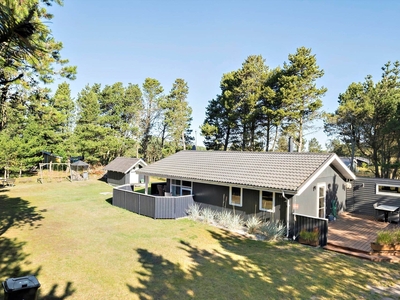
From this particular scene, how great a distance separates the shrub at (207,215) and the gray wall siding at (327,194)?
169 inches

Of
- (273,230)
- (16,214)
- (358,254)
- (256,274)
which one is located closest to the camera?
(256,274)

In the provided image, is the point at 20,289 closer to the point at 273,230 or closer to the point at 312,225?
the point at 273,230

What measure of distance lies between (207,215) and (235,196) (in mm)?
1796

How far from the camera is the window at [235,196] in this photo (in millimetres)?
12642

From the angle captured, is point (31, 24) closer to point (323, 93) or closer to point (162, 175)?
point (162, 175)

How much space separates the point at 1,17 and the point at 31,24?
626 mm

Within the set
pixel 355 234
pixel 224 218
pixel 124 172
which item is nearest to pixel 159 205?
pixel 224 218

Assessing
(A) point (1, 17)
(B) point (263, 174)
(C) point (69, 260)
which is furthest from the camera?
(B) point (263, 174)

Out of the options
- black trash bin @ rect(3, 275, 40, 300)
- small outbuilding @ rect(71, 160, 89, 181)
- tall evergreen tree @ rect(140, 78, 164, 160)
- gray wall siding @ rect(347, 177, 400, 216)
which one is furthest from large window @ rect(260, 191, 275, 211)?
tall evergreen tree @ rect(140, 78, 164, 160)

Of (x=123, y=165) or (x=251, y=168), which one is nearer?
(x=251, y=168)

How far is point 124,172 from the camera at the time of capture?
25844mm

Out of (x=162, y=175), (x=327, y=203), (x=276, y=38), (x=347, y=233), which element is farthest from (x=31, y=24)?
(x=276, y=38)

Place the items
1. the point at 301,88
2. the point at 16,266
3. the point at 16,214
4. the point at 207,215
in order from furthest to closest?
the point at 301,88
the point at 16,214
the point at 207,215
the point at 16,266

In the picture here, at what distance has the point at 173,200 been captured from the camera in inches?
537
